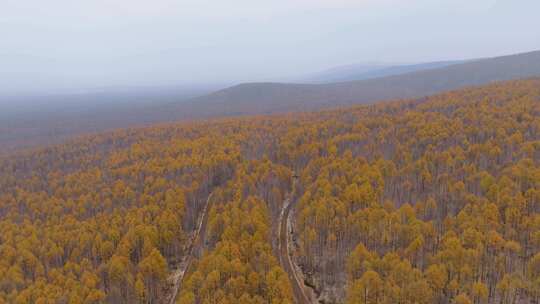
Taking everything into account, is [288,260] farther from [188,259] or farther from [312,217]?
[188,259]

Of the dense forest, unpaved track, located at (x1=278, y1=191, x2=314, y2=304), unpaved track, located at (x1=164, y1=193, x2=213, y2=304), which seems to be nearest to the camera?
the dense forest

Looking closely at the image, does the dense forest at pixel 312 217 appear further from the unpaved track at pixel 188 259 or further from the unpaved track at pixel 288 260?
the unpaved track at pixel 288 260

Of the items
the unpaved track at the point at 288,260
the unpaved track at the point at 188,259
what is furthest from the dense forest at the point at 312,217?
the unpaved track at the point at 288,260

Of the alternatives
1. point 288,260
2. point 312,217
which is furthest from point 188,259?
point 312,217

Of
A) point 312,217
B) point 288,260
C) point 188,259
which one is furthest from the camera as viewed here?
point 188,259

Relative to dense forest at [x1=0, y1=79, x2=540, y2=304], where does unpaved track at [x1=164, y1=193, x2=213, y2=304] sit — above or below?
below

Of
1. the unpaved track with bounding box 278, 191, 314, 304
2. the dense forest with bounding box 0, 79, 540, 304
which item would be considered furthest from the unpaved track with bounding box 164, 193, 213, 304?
the unpaved track with bounding box 278, 191, 314, 304

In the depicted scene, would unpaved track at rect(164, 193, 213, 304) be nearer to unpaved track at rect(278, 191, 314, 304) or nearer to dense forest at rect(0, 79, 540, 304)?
dense forest at rect(0, 79, 540, 304)
